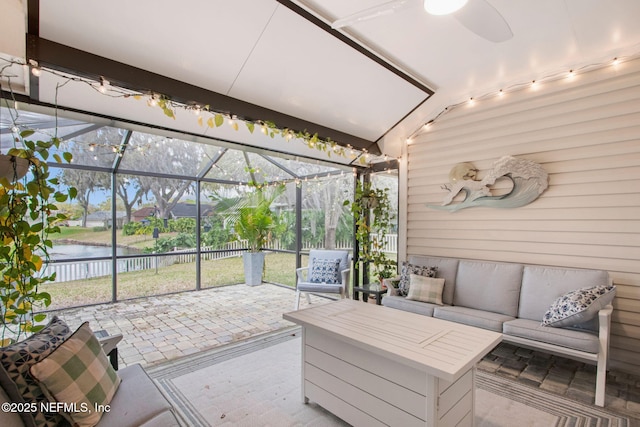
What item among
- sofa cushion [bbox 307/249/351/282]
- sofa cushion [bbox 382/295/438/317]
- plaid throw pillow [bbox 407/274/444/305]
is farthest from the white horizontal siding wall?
sofa cushion [bbox 307/249/351/282]

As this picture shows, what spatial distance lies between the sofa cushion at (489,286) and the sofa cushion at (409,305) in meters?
0.43

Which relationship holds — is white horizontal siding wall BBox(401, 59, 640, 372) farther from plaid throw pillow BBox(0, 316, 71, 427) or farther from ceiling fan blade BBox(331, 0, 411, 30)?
plaid throw pillow BBox(0, 316, 71, 427)

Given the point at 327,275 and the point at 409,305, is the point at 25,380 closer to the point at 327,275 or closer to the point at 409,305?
the point at 409,305

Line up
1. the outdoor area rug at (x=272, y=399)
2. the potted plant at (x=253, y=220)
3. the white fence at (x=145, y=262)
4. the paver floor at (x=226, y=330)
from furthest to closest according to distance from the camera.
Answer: the potted plant at (x=253, y=220) < the white fence at (x=145, y=262) < the paver floor at (x=226, y=330) < the outdoor area rug at (x=272, y=399)

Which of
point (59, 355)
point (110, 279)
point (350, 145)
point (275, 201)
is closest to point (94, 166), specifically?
point (110, 279)

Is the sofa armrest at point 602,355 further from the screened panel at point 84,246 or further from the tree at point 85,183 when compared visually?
the tree at point 85,183

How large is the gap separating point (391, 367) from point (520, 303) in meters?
2.13

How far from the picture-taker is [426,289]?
3.63m

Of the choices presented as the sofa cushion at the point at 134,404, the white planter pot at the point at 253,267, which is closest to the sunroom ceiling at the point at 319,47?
the sofa cushion at the point at 134,404

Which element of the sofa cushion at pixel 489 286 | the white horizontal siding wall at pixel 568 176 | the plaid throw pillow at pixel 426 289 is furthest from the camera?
the plaid throw pillow at pixel 426 289

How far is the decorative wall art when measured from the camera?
330cm

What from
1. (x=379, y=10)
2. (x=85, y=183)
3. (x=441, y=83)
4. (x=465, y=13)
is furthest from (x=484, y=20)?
(x=85, y=183)

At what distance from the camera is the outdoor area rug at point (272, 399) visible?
2.15m

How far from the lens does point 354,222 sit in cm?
521
